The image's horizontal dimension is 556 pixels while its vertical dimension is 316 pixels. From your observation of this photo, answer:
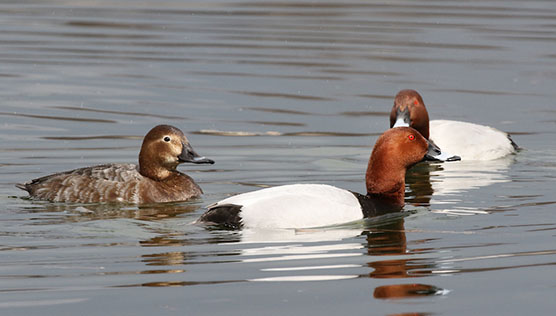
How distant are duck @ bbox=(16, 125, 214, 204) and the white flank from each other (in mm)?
1731

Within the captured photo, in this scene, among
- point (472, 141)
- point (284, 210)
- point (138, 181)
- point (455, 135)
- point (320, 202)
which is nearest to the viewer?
point (284, 210)

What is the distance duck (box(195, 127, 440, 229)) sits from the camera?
910 centimetres

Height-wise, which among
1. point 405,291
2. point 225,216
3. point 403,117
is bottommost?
point 405,291

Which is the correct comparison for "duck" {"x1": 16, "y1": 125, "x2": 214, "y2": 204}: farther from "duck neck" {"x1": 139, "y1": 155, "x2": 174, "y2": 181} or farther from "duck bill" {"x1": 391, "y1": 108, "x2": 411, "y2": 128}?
"duck bill" {"x1": 391, "y1": 108, "x2": 411, "y2": 128}

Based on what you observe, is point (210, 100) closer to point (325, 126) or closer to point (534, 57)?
point (325, 126)

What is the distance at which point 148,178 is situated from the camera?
36.6 feet

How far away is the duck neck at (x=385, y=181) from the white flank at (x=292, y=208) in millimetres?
605

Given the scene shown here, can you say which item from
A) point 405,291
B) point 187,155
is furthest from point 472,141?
point 405,291

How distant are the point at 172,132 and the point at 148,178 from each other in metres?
0.50

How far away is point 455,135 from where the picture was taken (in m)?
14.1

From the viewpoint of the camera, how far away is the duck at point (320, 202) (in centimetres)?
910

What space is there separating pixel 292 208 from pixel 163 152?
7.98 feet

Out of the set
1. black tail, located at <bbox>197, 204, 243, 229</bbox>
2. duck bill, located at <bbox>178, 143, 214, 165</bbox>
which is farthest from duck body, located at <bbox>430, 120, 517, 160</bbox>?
black tail, located at <bbox>197, 204, 243, 229</bbox>

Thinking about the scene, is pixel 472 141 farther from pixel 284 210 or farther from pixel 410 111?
pixel 284 210
